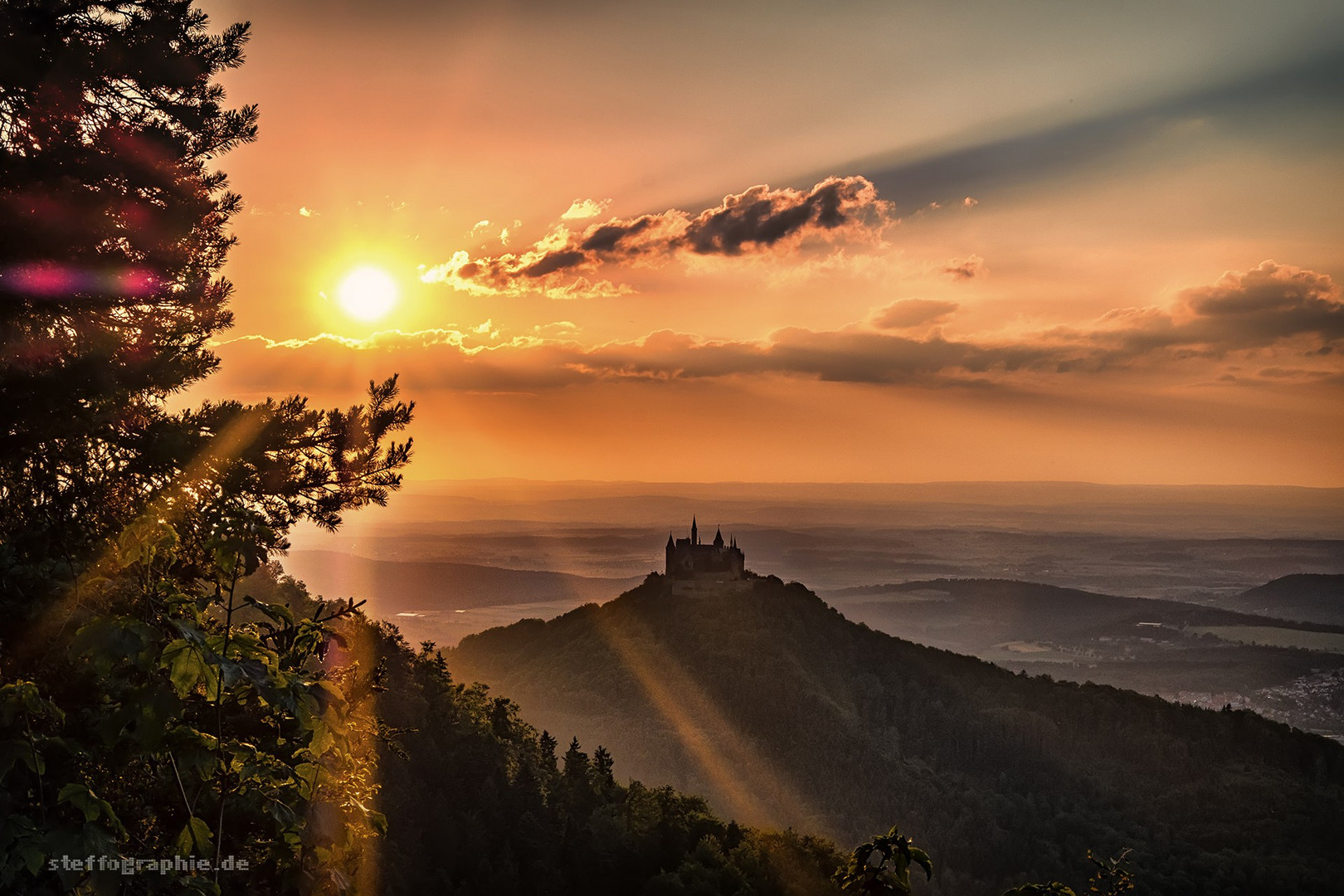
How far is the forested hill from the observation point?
142 meters

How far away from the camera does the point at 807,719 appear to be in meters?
166

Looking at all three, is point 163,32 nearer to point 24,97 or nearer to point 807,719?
point 24,97

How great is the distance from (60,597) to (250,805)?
621 centimetres

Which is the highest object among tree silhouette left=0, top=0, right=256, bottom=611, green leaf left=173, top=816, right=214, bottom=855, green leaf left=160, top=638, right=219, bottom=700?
tree silhouette left=0, top=0, right=256, bottom=611

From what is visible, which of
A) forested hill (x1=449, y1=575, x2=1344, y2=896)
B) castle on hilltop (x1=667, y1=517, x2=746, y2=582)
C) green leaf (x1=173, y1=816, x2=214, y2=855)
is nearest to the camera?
green leaf (x1=173, y1=816, x2=214, y2=855)

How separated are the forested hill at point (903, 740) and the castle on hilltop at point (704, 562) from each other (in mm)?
6843

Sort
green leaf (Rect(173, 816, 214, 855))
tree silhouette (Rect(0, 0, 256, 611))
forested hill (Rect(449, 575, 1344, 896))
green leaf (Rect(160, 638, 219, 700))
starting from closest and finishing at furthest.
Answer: green leaf (Rect(160, 638, 219, 700))
green leaf (Rect(173, 816, 214, 855))
tree silhouette (Rect(0, 0, 256, 611))
forested hill (Rect(449, 575, 1344, 896))

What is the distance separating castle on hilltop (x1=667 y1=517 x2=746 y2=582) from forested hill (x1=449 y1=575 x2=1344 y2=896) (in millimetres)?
6843

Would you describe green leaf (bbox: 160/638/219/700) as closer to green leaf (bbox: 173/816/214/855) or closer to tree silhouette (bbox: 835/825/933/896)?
green leaf (bbox: 173/816/214/855)

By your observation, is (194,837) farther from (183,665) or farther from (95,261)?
(95,261)

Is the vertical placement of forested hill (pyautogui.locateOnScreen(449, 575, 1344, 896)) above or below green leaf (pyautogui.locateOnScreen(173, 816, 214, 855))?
below

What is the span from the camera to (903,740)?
545ft

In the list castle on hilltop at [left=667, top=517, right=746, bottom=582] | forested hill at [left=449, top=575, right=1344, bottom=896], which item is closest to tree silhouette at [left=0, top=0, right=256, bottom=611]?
forested hill at [left=449, top=575, right=1344, bottom=896]

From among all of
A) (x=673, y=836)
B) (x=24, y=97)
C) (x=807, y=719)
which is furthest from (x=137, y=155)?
(x=807, y=719)
